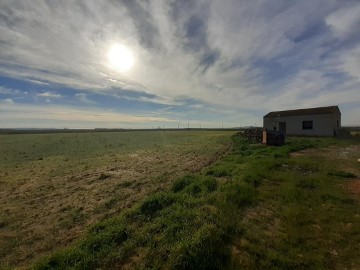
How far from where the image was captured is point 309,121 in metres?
39.4

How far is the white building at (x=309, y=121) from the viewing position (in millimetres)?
36906

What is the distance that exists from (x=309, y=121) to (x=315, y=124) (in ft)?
3.96

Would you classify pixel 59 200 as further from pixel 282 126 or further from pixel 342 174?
pixel 282 126

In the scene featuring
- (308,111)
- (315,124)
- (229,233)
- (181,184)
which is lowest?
(229,233)

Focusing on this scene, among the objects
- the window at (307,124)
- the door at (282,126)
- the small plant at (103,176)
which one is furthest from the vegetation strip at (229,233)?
the door at (282,126)

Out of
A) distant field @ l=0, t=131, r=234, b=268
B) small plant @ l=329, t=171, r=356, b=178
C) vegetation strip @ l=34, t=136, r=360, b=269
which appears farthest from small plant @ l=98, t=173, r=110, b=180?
small plant @ l=329, t=171, r=356, b=178

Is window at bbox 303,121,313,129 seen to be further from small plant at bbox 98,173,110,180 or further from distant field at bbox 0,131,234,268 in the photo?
small plant at bbox 98,173,110,180

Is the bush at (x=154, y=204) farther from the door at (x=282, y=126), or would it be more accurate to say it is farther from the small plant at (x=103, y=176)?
the door at (x=282, y=126)

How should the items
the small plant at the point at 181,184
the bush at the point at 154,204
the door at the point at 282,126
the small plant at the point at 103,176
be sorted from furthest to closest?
the door at the point at 282,126
the small plant at the point at 103,176
the small plant at the point at 181,184
the bush at the point at 154,204

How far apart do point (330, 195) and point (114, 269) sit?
7.13m

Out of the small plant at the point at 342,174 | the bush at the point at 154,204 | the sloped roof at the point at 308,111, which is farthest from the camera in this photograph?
the sloped roof at the point at 308,111

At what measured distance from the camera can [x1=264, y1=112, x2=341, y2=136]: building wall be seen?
36.8 meters

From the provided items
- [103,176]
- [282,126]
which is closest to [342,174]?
[103,176]

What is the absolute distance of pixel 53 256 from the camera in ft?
16.6
